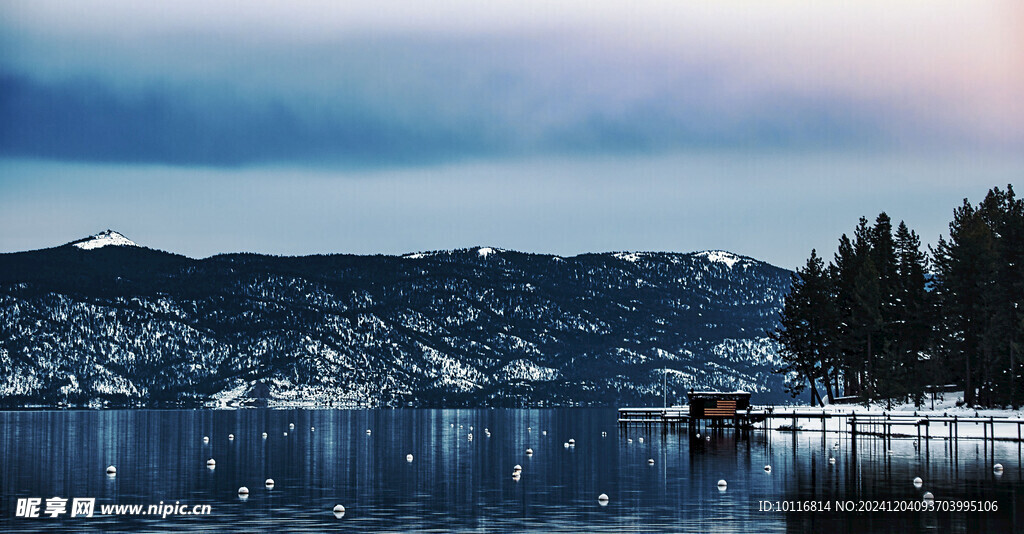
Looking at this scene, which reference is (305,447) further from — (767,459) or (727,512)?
(727,512)

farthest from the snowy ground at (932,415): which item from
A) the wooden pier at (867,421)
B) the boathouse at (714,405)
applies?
the boathouse at (714,405)

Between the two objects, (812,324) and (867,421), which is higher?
(812,324)

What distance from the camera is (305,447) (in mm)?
132250

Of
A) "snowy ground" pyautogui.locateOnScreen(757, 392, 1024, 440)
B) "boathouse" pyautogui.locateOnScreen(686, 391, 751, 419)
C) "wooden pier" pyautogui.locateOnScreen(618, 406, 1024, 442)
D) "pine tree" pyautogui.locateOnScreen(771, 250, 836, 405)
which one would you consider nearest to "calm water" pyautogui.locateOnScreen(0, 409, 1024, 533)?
"wooden pier" pyautogui.locateOnScreen(618, 406, 1024, 442)

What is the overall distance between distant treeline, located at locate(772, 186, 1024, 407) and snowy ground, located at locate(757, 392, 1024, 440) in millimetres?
1943

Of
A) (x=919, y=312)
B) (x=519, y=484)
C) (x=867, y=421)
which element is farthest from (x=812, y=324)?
(x=519, y=484)

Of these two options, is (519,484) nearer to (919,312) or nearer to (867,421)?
(867,421)

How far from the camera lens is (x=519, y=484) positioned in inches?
3221

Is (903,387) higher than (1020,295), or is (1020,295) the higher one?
(1020,295)

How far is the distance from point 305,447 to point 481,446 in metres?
17.5

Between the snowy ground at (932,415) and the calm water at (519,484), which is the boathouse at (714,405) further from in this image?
the calm water at (519,484)

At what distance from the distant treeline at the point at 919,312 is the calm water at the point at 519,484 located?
1786 cm

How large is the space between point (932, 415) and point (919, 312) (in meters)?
15.1

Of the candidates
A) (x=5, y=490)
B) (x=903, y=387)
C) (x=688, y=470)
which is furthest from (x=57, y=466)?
(x=903, y=387)
